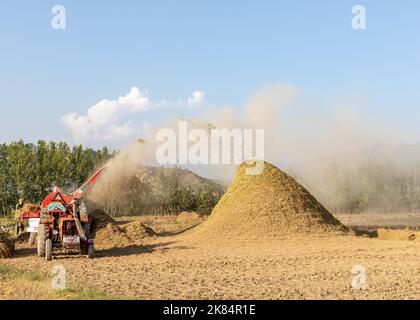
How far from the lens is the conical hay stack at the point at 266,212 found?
23578mm

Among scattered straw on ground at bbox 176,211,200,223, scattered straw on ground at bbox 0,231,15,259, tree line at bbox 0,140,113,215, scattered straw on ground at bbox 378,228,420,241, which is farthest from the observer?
tree line at bbox 0,140,113,215

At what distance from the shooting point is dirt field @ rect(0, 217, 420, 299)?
11617 millimetres

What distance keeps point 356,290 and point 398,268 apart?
476 cm

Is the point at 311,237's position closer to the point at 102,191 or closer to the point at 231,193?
the point at 231,193

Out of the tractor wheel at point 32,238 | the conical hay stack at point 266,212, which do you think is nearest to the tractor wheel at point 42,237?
the tractor wheel at point 32,238

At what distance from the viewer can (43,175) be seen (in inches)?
1940

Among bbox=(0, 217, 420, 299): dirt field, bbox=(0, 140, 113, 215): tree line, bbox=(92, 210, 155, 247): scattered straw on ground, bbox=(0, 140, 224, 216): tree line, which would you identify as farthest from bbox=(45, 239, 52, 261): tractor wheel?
bbox=(0, 140, 113, 215): tree line

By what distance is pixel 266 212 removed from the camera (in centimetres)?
2439

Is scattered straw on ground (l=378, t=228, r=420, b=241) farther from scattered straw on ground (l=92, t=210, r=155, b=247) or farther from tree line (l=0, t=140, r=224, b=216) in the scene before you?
tree line (l=0, t=140, r=224, b=216)

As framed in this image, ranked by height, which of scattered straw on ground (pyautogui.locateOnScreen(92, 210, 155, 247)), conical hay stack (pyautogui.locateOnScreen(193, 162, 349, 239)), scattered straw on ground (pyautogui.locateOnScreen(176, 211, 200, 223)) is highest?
conical hay stack (pyautogui.locateOnScreen(193, 162, 349, 239))

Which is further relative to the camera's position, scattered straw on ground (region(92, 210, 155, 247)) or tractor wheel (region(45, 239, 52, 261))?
scattered straw on ground (region(92, 210, 155, 247))

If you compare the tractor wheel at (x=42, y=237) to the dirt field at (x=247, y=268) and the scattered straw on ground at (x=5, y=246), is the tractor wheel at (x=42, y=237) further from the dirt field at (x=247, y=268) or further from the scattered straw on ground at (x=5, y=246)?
the scattered straw on ground at (x=5, y=246)
